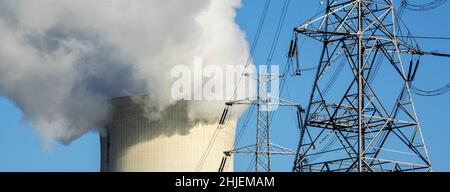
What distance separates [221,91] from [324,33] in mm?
24015

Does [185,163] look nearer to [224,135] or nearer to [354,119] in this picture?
[224,135]

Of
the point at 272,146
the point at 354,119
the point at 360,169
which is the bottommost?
the point at 360,169

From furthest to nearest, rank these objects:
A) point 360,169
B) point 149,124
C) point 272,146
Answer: point 149,124 → point 272,146 → point 360,169

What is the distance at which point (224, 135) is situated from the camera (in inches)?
1884

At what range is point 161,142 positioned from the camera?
154 feet

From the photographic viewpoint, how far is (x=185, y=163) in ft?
154

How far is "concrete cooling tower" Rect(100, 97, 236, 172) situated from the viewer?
153ft

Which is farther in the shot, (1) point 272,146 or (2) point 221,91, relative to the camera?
(2) point 221,91

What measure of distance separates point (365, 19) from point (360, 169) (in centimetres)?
486

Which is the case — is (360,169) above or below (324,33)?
below

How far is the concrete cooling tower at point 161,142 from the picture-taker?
46.6m
